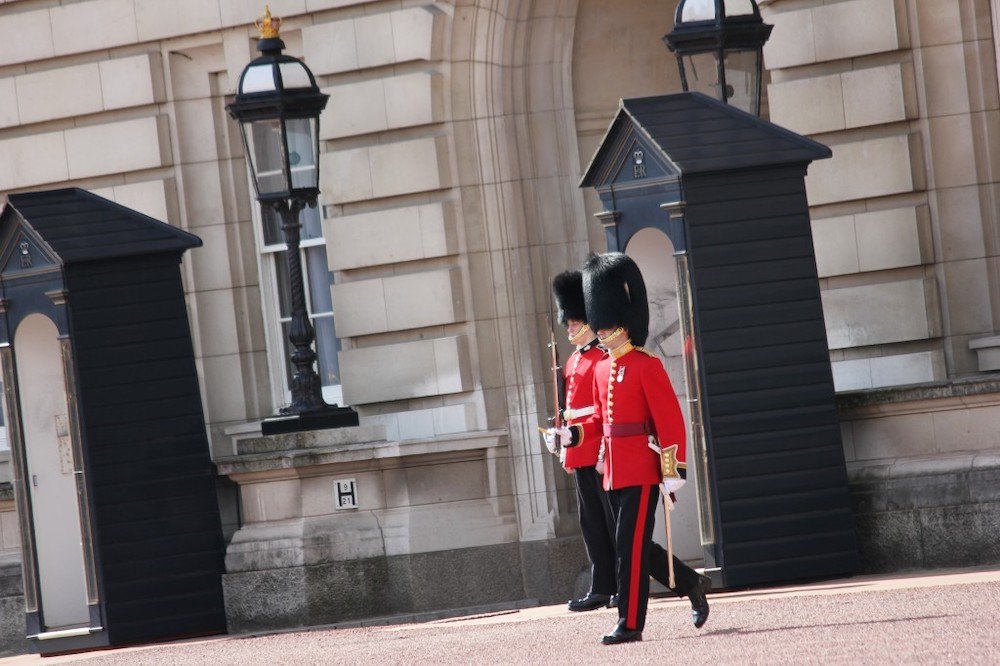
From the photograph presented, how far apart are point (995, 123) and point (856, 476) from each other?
68.0 inches

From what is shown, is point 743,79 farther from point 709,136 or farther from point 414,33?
point 414,33

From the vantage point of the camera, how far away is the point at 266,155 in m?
9.73

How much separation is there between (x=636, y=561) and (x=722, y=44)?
258 centimetres

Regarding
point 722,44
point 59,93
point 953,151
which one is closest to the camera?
point 722,44

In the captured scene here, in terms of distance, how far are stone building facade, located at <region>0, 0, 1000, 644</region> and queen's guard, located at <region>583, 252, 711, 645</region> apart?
6.11 feet

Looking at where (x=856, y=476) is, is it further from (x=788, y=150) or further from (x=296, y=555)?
(x=296, y=555)

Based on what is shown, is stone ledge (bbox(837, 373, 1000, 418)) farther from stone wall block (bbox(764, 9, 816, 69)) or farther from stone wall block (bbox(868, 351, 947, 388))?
stone wall block (bbox(764, 9, 816, 69))

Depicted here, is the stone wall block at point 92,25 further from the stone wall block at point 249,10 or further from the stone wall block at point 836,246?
the stone wall block at point 836,246

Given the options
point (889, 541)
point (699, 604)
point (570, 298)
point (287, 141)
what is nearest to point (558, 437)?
point (570, 298)

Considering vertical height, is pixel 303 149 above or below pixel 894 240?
above

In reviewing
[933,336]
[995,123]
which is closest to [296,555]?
[933,336]

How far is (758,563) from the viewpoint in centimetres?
819

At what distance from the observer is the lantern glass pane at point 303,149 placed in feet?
31.9

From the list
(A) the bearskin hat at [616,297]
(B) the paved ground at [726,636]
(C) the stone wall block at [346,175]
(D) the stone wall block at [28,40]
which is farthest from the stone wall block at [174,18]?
(A) the bearskin hat at [616,297]
